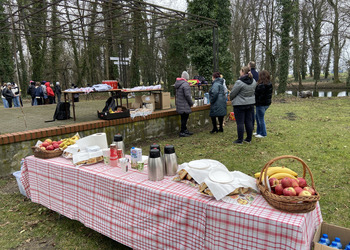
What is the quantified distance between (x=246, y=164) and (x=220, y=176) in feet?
9.23

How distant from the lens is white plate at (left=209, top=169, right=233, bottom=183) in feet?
6.37

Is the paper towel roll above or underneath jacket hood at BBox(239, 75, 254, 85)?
underneath

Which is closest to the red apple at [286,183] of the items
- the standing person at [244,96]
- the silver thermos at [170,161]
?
the silver thermos at [170,161]

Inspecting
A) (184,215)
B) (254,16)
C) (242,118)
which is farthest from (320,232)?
(254,16)

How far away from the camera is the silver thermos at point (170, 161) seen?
2348mm

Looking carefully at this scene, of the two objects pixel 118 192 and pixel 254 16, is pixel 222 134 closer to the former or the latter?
pixel 118 192

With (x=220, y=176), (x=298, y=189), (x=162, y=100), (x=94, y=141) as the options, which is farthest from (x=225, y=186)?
(x=162, y=100)

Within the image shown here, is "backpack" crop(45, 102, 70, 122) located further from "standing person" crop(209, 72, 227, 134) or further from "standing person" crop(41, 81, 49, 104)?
"standing person" crop(41, 81, 49, 104)

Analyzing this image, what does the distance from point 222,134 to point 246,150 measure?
172 cm

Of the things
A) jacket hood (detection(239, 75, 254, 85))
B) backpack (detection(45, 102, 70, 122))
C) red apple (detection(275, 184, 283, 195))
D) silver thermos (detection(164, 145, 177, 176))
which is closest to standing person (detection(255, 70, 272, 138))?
jacket hood (detection(239, 75, 254, 85))

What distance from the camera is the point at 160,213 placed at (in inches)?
81.5

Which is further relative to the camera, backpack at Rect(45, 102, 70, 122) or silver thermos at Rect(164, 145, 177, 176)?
backpack at Rect(45, 102, 70, 122)

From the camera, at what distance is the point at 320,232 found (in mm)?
1948

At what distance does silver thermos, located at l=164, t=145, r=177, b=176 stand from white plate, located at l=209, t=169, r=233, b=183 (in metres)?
0.45
